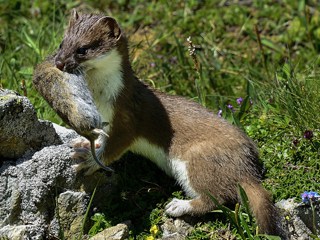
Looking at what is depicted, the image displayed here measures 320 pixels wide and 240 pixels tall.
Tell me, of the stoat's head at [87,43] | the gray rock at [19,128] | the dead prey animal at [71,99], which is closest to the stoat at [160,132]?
the stoat's head at [87,43]

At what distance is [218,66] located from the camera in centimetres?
695

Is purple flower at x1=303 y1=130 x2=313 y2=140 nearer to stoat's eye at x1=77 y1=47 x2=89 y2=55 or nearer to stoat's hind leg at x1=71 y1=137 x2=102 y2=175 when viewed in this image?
stoat's hind leg at x1=71 y1=137 x2=102 y2=175

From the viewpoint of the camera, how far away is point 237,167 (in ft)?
15.6

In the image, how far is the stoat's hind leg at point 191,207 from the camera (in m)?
4.72

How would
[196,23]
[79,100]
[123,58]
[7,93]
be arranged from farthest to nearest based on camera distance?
[196,23] < [123,58] < [7,93] < [79,100]

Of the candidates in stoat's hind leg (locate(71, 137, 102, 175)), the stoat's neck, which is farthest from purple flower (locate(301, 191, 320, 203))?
stoat's hind leg (locate(71, 137, 102, 175))

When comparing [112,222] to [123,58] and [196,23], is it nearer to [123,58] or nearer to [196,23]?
[123,58]

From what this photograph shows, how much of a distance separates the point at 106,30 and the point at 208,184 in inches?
50.7

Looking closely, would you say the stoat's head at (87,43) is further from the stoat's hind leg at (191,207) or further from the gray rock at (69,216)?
the stoat's hind leg at (191,207)

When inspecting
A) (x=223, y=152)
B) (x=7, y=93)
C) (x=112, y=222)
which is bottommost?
(x=112, y=222)

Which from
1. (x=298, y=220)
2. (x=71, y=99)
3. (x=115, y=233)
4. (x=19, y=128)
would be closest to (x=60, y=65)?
(x=71, y=99)

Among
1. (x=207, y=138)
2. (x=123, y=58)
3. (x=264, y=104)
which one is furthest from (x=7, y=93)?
(x=264, y=104)

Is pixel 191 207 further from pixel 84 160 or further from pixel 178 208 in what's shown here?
pixel 84 160

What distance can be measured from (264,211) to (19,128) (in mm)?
1704
